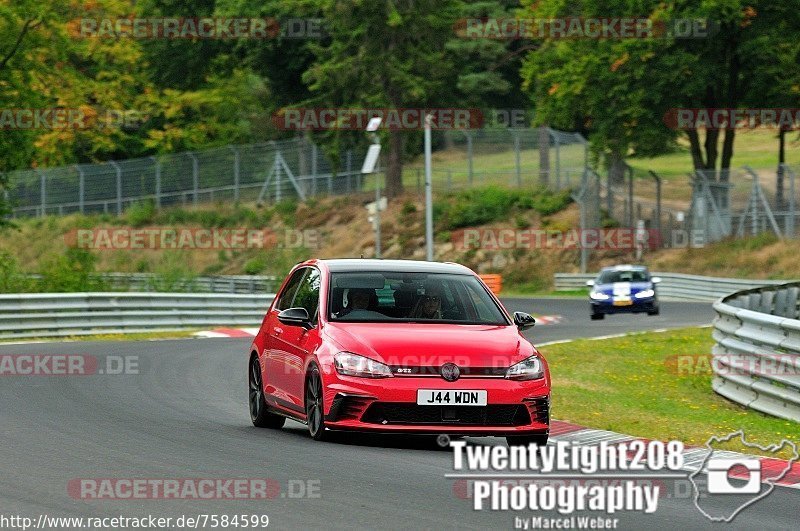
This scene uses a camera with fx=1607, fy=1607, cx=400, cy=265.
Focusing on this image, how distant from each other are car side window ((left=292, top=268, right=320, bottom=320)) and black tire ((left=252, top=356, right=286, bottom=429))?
0.79 meters

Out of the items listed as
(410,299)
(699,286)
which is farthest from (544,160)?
(410,299)

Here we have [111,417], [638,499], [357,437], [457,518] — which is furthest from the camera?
[111,417]

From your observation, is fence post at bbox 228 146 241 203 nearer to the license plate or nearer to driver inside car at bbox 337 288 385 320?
driver inside car at bbox 337 288 385 320

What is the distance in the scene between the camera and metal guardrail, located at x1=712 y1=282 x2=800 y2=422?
49.2 ft

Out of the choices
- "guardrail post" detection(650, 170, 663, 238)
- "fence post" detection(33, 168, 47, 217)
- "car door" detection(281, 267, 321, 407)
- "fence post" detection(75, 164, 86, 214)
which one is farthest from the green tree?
"car door" detection(281, 267, 321, 407)

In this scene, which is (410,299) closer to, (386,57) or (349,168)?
(386,57)

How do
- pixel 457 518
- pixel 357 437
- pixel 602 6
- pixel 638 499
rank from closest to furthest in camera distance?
pixel 457 518 < pixel 638 499 < pixel 357 437 < pixel 602 6

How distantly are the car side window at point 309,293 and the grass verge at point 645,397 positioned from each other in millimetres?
2761

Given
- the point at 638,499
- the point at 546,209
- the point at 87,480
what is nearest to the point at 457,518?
the point at 638,499

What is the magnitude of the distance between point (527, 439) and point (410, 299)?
171 centimetres

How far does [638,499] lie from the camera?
31.2 ft

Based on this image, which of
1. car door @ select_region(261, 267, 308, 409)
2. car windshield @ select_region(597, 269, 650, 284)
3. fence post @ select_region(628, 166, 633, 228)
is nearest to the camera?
car door @ select_region(261, 267, 308, 409)

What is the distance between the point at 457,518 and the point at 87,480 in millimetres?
2468

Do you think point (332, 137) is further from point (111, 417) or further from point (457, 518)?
point (457, 518)
